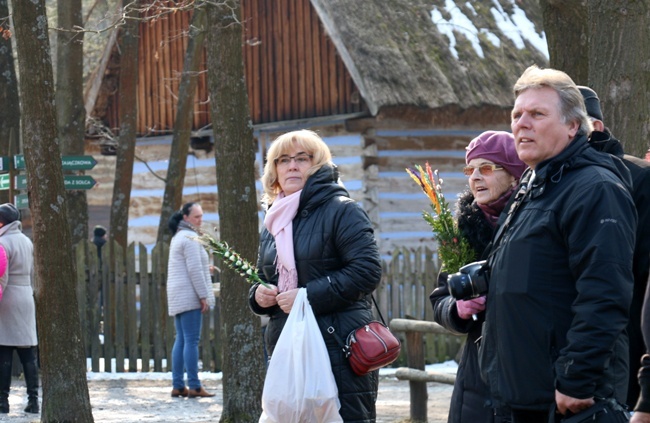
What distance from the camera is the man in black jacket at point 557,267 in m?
3.98

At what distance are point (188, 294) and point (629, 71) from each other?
612 centimetres

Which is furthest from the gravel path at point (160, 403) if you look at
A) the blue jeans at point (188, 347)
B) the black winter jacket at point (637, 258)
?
the black winter jacket at point (637, 258)

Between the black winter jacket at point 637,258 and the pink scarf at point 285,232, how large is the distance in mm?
1785

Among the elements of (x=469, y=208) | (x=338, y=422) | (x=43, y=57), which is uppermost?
(x=43, y=57)

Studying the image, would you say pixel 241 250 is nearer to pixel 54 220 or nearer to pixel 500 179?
pixel 54 220

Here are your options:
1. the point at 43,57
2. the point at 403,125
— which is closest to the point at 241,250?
the point at 43,57

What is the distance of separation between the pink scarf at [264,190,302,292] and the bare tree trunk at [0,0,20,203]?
9.58m

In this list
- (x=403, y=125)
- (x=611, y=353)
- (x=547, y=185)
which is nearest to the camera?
(x=611, y=353)

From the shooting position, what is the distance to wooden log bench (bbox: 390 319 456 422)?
33.9ft

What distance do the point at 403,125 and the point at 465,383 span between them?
14.3 metres

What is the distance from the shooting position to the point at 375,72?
17734 millimetres

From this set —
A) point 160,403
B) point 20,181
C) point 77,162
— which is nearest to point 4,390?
point 160,403

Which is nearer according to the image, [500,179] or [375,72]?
[500,179]

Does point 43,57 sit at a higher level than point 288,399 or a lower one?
higher
